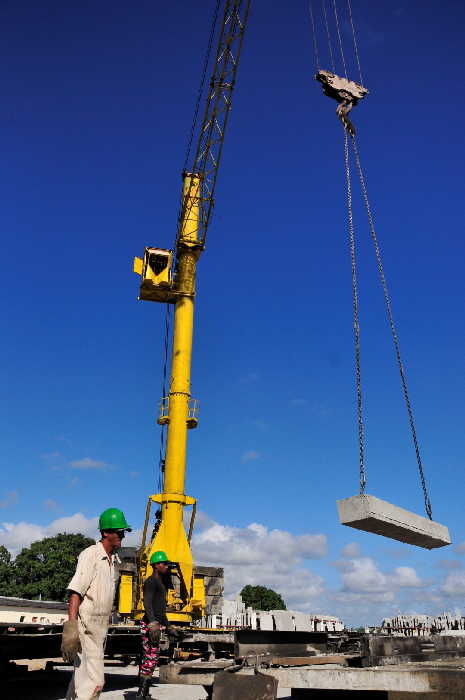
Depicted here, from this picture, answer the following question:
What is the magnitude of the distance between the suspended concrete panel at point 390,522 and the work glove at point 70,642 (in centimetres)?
444

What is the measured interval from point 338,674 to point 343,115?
1081 cm

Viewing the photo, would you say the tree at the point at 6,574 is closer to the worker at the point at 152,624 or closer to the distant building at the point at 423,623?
the distant building at the point at 423,623

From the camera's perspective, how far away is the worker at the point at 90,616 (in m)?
3.82

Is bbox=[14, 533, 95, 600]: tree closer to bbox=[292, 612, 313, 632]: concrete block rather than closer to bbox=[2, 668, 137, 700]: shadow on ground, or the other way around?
bbox=[292, 612, 313, 632]: concrete block

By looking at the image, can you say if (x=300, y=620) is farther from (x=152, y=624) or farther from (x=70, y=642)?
(x=70, y=642)

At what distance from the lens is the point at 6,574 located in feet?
188

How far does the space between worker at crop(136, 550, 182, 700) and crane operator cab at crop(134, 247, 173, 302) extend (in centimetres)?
1230

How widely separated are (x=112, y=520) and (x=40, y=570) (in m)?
59.9

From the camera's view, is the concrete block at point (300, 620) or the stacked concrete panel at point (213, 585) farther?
the stacked concrete panel at point (213, 585)

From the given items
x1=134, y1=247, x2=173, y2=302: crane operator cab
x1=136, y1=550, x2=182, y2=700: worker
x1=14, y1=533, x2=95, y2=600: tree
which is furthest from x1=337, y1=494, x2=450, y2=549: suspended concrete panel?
x1=14, y1=533, x2=95, y2=600: tree

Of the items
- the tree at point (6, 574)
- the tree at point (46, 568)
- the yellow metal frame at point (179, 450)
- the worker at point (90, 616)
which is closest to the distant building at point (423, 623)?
the yellow metal frame at point (179, 450)

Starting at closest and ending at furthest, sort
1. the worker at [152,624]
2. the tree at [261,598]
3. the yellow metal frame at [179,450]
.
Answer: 1. the worker at [152,624]
2. the yellow metal frame at [179,450]
3. the tree at [261,598]

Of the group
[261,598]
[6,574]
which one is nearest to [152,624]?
[6,574]

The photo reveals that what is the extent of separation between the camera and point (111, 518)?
14.2 ft
